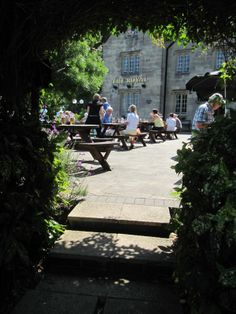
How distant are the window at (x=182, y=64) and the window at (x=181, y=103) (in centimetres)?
206

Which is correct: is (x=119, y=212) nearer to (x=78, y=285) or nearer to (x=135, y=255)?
(x=135, y=255)

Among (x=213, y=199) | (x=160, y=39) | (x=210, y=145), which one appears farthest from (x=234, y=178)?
(x=160, y=39)

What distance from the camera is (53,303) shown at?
2.53 meters

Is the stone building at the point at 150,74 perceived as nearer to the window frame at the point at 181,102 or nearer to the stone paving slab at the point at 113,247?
the window frame at the point at 181,102

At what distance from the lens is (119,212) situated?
12.1ft

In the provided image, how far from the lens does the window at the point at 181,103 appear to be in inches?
1070

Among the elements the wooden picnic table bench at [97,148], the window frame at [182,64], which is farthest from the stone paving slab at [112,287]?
the window frame at [182,64]

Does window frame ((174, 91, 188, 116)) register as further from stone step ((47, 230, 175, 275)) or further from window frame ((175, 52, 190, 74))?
stone step ((47, 230, 175, 275))

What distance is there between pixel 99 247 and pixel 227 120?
1699 mm

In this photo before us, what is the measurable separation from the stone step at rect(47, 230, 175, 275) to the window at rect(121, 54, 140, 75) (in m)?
27.3

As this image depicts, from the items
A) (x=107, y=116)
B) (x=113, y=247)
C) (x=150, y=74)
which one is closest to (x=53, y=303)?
(x=113, y=247)

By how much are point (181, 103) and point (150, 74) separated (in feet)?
12.6

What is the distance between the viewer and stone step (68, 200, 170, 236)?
136 inches

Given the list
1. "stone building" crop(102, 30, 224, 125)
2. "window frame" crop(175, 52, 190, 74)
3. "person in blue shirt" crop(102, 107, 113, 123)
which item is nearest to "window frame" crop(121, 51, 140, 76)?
"stone building" crop(102, 30, 224, 125)
